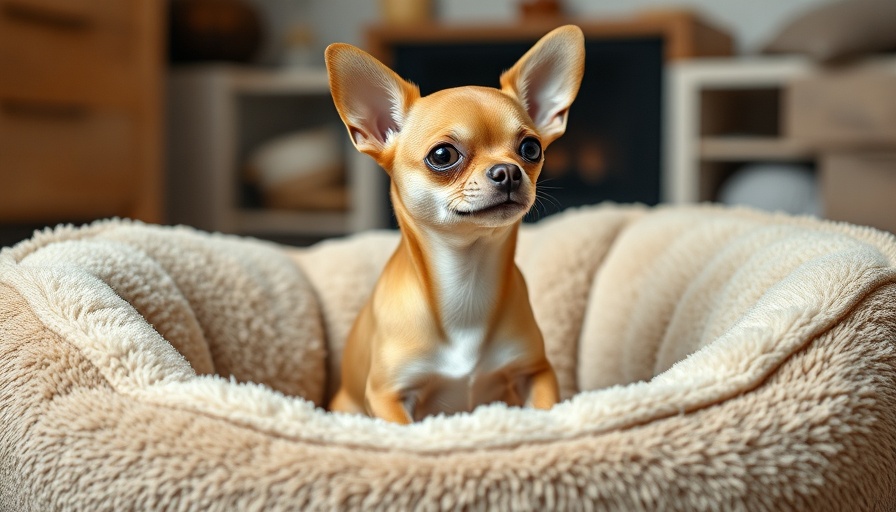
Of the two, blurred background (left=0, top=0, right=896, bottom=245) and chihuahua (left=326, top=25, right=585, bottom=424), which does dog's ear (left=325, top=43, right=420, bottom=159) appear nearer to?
chihuahua (left=326, top=25, right=585, bottom=424)

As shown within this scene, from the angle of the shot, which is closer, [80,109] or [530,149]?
[530,149]

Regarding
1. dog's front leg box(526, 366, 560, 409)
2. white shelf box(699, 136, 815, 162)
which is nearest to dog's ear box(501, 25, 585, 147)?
dog's front leg box(526, 366, 560, 409)

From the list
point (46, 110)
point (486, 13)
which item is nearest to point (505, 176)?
point (46, 110)

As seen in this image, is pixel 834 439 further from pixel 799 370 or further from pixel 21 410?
pixel 21 410

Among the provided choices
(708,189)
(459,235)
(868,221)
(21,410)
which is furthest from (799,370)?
(708,189)

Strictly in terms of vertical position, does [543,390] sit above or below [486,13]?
below

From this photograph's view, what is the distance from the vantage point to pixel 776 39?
8.82 feet

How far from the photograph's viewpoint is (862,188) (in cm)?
243

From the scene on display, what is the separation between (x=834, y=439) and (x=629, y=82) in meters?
2.31

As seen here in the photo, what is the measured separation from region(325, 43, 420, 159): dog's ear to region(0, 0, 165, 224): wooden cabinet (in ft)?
5.79

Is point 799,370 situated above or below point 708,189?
above

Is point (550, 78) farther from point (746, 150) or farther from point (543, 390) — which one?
point (746, 150)

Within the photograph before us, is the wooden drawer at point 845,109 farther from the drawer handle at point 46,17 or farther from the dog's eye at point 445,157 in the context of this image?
the drawer handle at point 46,17

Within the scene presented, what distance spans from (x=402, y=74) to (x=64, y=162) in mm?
1078
